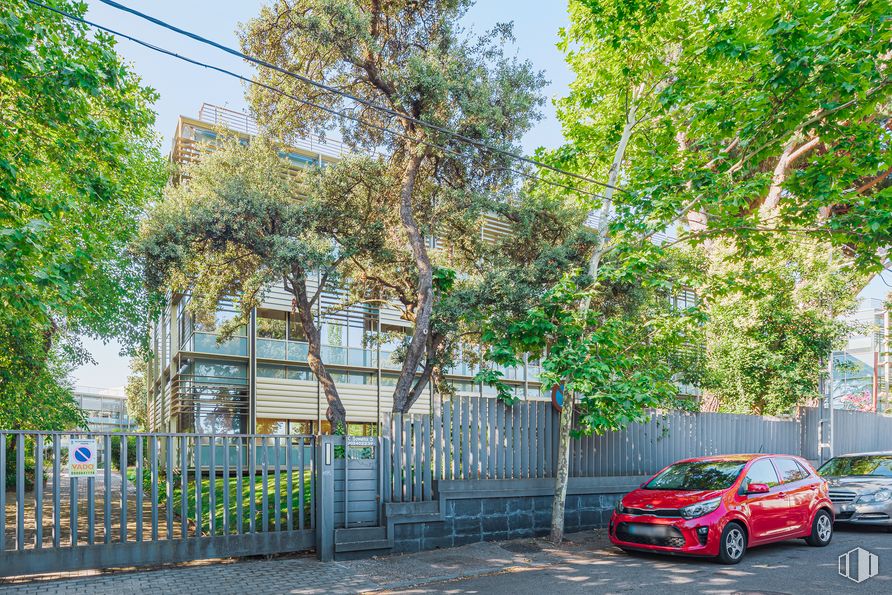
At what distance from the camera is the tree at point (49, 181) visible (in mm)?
8641

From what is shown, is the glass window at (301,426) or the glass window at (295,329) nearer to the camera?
the glass window at (301,426)

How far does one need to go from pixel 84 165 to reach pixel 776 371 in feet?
55.0

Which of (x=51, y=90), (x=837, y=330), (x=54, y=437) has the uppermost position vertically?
(x=51, y=90)

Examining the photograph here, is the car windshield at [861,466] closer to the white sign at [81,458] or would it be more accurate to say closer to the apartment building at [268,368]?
the apartment building at [268,368]

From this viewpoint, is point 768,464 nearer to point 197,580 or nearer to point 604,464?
point 604,464

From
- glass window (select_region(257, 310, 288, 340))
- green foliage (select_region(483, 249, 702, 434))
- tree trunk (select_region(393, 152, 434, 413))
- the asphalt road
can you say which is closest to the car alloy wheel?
the asphalt road

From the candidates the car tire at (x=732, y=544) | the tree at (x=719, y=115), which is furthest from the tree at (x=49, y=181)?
the car tire at (x=732, y=544)

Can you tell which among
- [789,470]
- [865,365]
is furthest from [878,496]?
[865,365]

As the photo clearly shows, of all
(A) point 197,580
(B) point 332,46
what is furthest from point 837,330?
(A) point 197,580

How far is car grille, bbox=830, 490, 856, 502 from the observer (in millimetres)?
12740

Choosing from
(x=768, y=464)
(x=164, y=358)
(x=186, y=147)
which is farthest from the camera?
(x=164, y=358)

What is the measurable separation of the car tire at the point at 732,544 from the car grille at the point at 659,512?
63cm

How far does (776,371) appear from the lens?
1800 cm

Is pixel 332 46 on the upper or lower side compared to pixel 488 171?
upper
